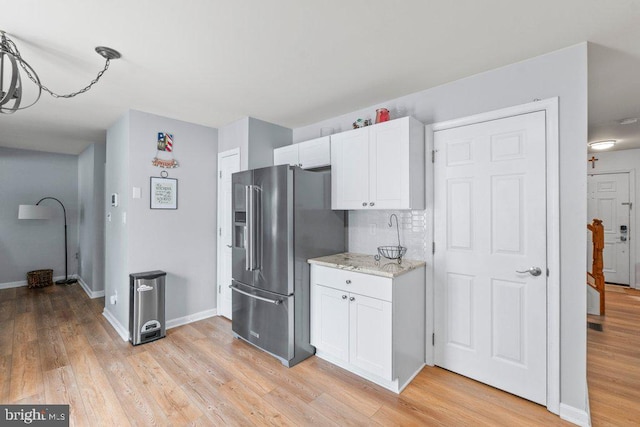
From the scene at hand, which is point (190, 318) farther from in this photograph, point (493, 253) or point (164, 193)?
point (493, 253)

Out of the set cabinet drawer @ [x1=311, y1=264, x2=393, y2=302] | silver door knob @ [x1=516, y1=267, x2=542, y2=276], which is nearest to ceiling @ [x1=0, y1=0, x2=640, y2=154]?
silver door knob @ [x1=516, y1=267, x2=542, y2=276]

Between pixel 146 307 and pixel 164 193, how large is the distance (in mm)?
1270

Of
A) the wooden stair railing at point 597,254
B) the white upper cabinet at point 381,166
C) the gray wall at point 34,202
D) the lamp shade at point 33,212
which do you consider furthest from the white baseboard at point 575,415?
the gray wall at point 34,202

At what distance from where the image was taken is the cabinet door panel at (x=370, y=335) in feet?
7.34

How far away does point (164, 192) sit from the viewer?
3482 millimetres

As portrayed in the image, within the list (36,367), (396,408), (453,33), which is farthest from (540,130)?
(36,367)

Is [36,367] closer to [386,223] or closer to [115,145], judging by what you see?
[115,145]

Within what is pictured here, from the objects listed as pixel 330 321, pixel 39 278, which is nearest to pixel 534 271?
pixel 330 321

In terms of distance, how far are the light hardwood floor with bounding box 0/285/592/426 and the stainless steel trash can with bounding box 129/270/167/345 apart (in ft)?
0.37

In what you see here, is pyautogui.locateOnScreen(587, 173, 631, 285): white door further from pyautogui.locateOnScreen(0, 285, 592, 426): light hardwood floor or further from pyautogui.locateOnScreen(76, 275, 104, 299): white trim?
pyautogui.locateOnScreen(76, 275, 104, 299): white trim

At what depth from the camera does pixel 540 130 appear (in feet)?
6.84

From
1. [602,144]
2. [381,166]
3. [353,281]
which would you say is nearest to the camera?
[353,281]


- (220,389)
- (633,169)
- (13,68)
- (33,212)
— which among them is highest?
(13,68)

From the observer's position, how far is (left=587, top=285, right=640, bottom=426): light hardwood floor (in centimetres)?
201
